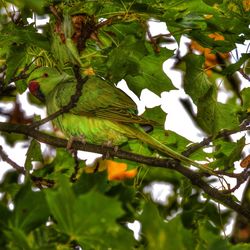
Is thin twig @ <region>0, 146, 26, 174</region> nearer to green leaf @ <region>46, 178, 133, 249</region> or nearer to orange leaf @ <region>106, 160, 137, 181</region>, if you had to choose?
orange leaf @ <region>106, 160, 137, 181</region>

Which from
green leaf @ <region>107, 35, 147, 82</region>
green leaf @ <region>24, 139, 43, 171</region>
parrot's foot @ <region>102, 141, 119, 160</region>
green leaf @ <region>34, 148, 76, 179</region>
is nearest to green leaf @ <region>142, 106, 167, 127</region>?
parrot's foot @ <region>102, 141, 119, 160</region>

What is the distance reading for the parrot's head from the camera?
4918mm

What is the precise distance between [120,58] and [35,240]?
3.67 feet

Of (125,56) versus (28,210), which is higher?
(125,56)

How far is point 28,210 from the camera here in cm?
237

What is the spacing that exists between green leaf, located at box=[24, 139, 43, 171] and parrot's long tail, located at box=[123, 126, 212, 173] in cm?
77

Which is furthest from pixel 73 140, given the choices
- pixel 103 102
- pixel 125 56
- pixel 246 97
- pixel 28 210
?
pixel 28 210

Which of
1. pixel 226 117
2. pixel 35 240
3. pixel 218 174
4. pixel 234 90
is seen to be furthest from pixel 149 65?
pixel 234 90

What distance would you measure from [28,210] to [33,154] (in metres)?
1.95

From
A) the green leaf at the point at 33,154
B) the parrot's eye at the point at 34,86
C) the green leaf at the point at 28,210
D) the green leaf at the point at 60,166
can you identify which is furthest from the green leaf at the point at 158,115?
the green leaf at the point at 28,210

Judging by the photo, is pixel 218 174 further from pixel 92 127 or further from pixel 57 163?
pixel 92 127

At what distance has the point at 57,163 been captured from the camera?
419 cm

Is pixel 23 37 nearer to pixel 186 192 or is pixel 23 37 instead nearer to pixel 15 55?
pixel 15 55

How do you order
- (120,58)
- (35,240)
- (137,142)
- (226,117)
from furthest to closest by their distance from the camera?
1. (137,142)
2. (226,117)
3. (120,58)
4. (35,240)
